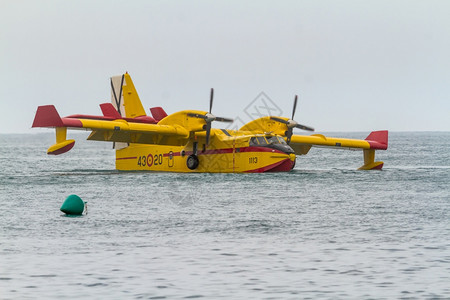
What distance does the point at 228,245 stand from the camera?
1438 cm

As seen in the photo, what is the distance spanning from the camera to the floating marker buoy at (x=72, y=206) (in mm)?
19297

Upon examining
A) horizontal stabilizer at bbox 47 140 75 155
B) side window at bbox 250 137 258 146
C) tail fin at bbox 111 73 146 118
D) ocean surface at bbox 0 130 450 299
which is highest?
A: tail fin at bbox 111 73 146 118

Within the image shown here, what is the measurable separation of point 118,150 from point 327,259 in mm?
32972

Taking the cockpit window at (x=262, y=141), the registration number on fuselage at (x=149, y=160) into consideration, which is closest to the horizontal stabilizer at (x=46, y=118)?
the registration number on fuselage at (x=149, y=160)

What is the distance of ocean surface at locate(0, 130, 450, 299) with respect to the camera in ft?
35.0

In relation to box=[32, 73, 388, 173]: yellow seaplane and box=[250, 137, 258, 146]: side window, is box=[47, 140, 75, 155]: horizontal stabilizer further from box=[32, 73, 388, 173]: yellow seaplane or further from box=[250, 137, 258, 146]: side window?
box=[250, 137, 258, 146]: side window

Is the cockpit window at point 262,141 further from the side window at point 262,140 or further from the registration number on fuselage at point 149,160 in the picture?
the registration number on fuselage at point 149,160

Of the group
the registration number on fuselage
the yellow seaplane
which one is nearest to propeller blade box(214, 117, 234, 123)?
the yellow seaplane

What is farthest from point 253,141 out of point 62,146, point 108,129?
point 62,146

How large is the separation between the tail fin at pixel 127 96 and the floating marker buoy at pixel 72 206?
77.6ft

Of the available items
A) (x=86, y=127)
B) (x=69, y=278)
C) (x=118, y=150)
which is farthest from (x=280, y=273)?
(x=118, y=150)

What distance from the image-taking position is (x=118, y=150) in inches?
1752

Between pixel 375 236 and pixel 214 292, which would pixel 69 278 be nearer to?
pixel 214 292

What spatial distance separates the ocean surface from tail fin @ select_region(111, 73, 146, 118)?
16.4 metres
